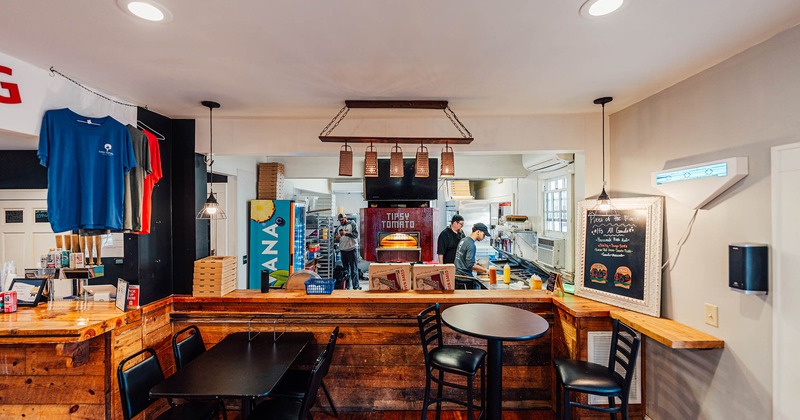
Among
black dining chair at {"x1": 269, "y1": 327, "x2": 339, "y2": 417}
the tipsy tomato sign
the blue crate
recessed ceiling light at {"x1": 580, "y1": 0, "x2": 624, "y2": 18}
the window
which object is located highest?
recessed ceiling light at {"x1": 580, "y1": 0, "x2": 624, "y2": 18}

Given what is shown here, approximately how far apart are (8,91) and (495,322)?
344 cm

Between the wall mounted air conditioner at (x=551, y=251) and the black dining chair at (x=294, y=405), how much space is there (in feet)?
11.5

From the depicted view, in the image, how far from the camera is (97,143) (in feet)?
8.10

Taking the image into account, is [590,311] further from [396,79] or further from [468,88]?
[396,79]

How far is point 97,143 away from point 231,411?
249cm

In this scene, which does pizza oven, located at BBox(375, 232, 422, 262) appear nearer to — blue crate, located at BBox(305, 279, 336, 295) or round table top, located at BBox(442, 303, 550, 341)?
blue crate, located at BBox(305, 279, 336, 295)

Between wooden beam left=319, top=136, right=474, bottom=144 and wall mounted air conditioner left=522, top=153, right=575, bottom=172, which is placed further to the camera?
wall mounted air conditioner left=522, top=153, right=575, bottom=172

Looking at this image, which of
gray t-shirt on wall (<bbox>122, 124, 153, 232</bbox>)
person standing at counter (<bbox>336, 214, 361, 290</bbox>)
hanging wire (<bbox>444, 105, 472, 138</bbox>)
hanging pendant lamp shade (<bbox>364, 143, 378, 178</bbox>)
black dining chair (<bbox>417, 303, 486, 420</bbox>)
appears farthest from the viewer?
person standing at counter (<bbox>336, 214, 361, 290</bbox>)

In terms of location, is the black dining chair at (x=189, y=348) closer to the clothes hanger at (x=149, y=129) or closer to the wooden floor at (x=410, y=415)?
the wooden floor at (x=410, y=415)

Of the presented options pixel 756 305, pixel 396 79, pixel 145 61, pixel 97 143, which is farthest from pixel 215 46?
pixel 756 305

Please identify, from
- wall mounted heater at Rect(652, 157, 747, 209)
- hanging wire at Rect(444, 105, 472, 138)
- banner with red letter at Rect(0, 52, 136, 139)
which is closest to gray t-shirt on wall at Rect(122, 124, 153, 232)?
banner with red letter at Rect(0, 52, 136, 139)

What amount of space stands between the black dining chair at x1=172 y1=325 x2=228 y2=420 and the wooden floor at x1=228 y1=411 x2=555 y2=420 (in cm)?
68

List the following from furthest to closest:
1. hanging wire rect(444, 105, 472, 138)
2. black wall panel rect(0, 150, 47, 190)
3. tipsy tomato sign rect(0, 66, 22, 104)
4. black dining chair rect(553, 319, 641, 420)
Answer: black wall panel rect(0, 150, 47, 190), hanging wire rect(444, 105, 472, 138), black dining chair rect(553, 319, 641, 420), tipsy tomato sign rect(0, 66, 22, 104)

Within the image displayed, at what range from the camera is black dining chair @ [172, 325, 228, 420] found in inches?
101
